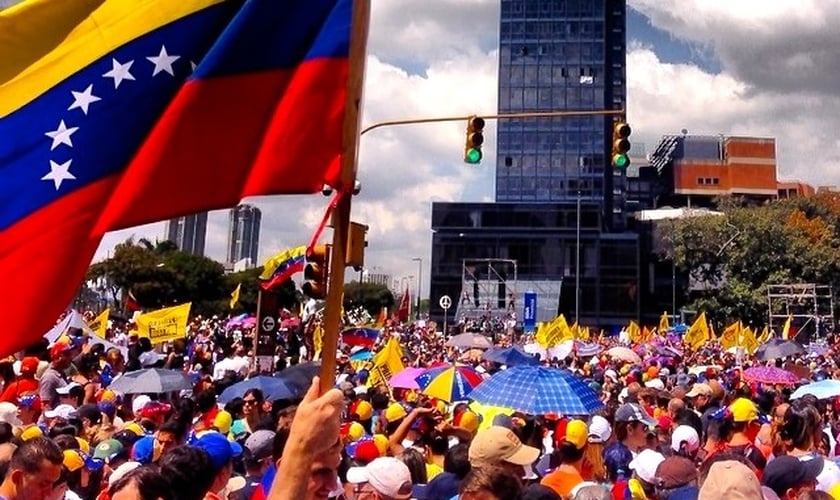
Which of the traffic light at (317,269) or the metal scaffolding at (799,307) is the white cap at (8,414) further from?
the metal scaffolding at (799,307)

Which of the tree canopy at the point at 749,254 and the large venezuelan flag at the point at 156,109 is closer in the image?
the large venezuelan flag at the point at 156,109

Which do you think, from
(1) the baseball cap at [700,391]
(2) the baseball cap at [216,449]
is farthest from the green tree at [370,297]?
(2) the baseball cap at [216,449]

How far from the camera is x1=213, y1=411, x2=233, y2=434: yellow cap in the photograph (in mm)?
8039

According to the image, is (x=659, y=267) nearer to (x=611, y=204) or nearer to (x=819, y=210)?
(x=611, y=204)

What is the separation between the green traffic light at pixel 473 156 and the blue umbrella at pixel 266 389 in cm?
634

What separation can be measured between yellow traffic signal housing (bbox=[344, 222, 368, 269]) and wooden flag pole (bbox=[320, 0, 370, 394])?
5 cm

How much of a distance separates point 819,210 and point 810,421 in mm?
70714

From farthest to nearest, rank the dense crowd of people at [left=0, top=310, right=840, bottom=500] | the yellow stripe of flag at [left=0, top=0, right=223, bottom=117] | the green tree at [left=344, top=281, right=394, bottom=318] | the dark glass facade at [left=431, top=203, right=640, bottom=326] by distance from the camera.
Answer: the green tree at [left=344, top=281, right=394, bottom=318], the dark glass facade at [left=431, top=203, right=640, bottom=326], the dense crowd of people at [left=0, top=310, right=840, bottom=500], the yellow stripe of flag at [left=0, top=0, right=223, bottom=117]

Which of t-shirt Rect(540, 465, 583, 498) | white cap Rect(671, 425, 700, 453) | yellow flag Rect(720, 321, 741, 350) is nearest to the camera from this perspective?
t-shirt Rect(540, 465, 583, 498)

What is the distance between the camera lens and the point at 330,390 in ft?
8.76

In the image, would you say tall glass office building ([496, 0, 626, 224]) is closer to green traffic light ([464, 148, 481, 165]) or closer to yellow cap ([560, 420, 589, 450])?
green traffic light ([464, 148, 481, 165])

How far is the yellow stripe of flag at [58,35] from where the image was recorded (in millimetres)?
3871

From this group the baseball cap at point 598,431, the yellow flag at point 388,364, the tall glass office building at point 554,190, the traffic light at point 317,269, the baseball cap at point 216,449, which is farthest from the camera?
the tall glass office building at point 554,190

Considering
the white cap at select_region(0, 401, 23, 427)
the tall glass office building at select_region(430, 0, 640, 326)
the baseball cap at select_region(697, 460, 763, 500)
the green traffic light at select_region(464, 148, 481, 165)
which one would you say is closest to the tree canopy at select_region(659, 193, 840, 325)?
the tall glass office building at select_region(430, 0, 640, 326)
